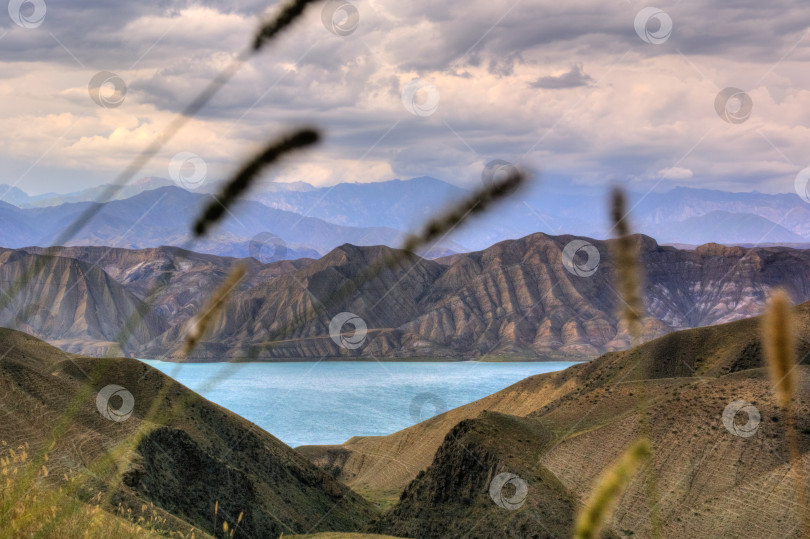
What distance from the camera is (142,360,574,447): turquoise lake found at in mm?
108312

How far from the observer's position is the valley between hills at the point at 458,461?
27.0m

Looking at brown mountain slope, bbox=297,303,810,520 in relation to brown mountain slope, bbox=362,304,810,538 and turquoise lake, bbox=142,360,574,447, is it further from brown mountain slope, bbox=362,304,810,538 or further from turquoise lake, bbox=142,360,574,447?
turquoise lake, bbox=142,360,574,447

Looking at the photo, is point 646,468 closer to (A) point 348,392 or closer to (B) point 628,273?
(B) point 628,273

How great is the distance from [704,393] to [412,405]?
91643mm

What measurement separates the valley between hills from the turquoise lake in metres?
54.6

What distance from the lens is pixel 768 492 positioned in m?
29.7

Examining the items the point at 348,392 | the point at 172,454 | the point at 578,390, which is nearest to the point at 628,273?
the point at 172,454

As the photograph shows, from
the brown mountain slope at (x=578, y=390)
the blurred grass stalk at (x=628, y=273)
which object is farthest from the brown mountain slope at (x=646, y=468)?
the blurred grass stalk at (x=628, y=273)

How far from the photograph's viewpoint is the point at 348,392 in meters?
144

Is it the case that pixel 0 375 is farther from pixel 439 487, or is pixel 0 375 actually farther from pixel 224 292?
pixel 224 292

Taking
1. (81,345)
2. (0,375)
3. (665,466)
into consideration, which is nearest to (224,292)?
(0,375)

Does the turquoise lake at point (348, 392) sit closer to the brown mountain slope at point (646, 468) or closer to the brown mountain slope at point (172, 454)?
the brown mountain slope at point (172, 454)

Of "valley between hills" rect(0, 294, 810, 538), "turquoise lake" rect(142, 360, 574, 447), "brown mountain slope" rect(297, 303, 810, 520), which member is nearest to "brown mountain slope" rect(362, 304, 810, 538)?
"valley between hills" rect(0, 294, 810, 538)

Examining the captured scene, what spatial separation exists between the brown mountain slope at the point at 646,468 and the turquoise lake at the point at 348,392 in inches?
2418
